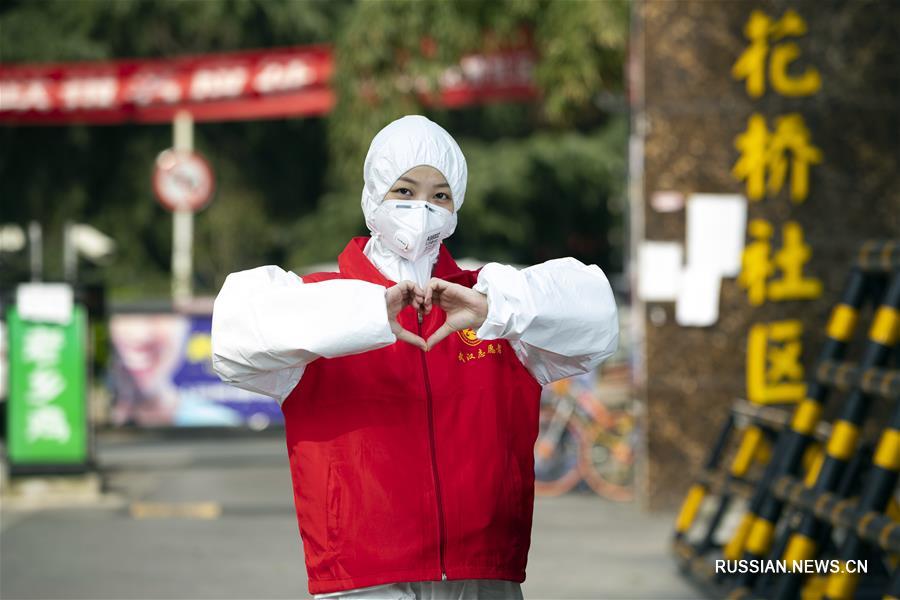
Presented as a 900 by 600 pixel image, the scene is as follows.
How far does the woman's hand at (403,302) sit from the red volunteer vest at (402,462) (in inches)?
5.4

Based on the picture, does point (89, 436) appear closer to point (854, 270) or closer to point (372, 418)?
point (854, 270)

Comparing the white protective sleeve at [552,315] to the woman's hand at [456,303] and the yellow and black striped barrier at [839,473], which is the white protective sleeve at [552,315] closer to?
the woman's hand at [456,303]

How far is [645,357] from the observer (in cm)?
1134

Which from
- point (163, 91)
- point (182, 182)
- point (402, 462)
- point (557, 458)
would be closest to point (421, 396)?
point (402, 462)

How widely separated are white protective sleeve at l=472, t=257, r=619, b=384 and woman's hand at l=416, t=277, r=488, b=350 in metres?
0.02

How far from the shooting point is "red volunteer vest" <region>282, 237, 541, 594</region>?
353 cm

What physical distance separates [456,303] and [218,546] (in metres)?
6.81

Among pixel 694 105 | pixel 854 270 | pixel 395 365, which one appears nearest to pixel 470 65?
pixel 694 105

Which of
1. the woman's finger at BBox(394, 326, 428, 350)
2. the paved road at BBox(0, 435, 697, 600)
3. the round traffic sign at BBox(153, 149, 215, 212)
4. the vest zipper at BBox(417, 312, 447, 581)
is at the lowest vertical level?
the paved road at BBox(0, 435, 697, 600)

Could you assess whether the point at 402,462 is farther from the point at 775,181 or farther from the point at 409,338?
the point at 775,181

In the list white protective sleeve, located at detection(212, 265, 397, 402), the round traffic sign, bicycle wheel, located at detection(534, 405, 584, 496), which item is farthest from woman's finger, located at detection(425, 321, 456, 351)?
the round traffic sign

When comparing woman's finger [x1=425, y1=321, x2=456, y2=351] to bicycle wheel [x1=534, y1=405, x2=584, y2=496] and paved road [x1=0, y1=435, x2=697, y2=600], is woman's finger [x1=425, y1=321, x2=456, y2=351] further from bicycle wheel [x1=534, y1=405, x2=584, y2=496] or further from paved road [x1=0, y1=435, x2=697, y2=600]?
bicycle wheel [x1=534, y1=405, x2=584, y2=496]

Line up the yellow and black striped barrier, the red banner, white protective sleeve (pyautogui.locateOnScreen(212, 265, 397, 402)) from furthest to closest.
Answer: the red banner, the yellow and black striped barrier, white protective sleeve (pyautogui.locateOnScreen(212, 265, 397, 402))

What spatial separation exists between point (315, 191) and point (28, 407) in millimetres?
21921
